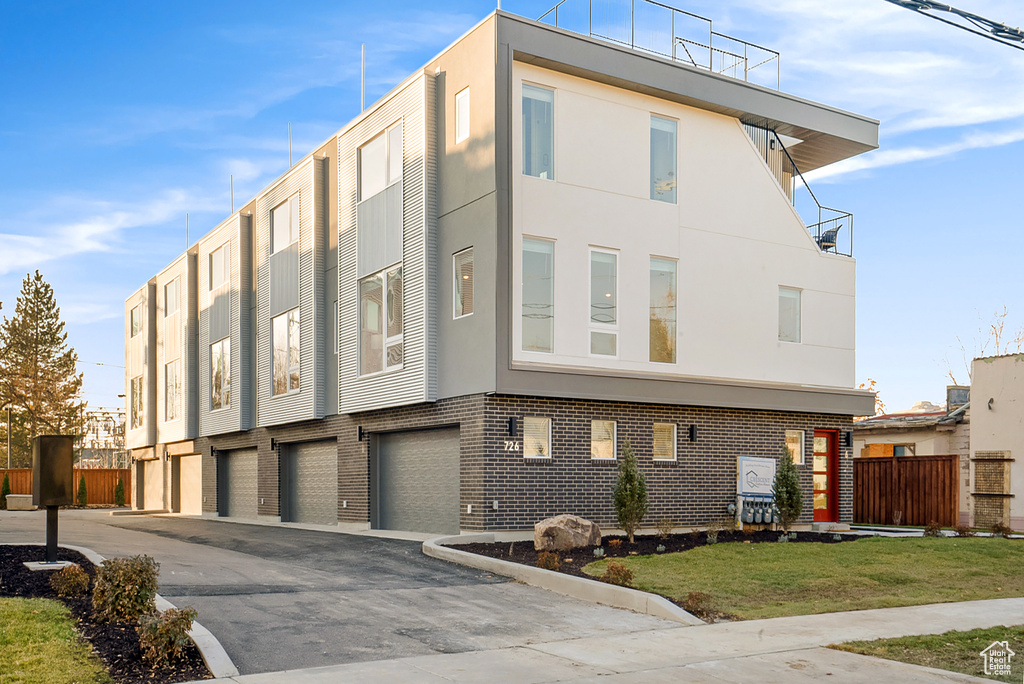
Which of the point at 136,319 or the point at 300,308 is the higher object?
the point at 136,319

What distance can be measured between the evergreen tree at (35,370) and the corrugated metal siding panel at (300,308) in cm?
4805

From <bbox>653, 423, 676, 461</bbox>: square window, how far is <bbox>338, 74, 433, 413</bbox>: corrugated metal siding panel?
530 cm

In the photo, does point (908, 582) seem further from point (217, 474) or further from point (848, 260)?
point (217, 474)

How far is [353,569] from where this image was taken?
50.1ft

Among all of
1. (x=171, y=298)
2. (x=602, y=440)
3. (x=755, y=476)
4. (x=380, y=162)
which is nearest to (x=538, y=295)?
(x=602, y=440)

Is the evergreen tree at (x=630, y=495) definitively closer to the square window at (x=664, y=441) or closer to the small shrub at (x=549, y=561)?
the small shrub at (x=549, y=561)

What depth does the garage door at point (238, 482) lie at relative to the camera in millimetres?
31703

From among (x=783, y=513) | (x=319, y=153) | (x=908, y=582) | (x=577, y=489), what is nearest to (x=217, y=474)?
(x=319, y=153)

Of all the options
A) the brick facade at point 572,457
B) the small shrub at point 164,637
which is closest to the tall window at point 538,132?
the brick facade at point 572,457

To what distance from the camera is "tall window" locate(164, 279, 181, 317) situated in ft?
131

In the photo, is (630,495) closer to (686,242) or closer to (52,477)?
(686,242)

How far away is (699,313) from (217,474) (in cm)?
2046

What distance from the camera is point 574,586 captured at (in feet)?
42.3

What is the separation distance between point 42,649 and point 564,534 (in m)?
9.52
